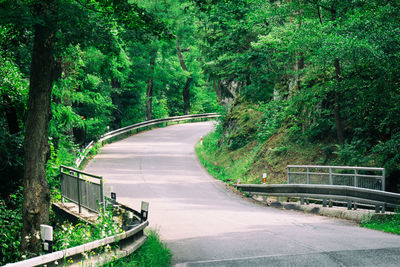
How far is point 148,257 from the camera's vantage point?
812cm

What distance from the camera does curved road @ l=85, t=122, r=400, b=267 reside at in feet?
27.3

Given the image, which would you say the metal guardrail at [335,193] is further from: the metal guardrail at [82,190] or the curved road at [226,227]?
the metal guardrail at [82,190]

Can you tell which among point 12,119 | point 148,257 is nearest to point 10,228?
point 12,119

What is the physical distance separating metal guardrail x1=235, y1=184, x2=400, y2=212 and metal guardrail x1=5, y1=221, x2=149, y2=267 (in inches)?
283

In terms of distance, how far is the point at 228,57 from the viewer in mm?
26188

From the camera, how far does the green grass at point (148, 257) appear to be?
757cm

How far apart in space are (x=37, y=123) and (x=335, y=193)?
9.54m

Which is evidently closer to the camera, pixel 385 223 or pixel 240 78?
pixel 385 223

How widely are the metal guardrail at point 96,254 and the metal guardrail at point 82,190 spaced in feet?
9.12

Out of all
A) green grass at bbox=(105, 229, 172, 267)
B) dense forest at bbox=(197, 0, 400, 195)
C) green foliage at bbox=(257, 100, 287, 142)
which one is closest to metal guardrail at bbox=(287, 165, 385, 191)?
dense forest at bbox=(197, 0, 400, 195)

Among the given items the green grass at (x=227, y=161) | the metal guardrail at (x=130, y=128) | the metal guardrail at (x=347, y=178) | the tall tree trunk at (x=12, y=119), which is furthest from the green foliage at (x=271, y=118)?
the tall tree trunk at (x=12, y=119)

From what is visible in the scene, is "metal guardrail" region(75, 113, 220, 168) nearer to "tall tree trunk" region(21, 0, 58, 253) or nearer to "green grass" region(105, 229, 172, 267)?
"tall tree trunk" region(21, 0, 58, 253)

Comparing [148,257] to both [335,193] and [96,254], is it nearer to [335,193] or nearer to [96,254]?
[96,254]

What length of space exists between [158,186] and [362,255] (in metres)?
13.3
